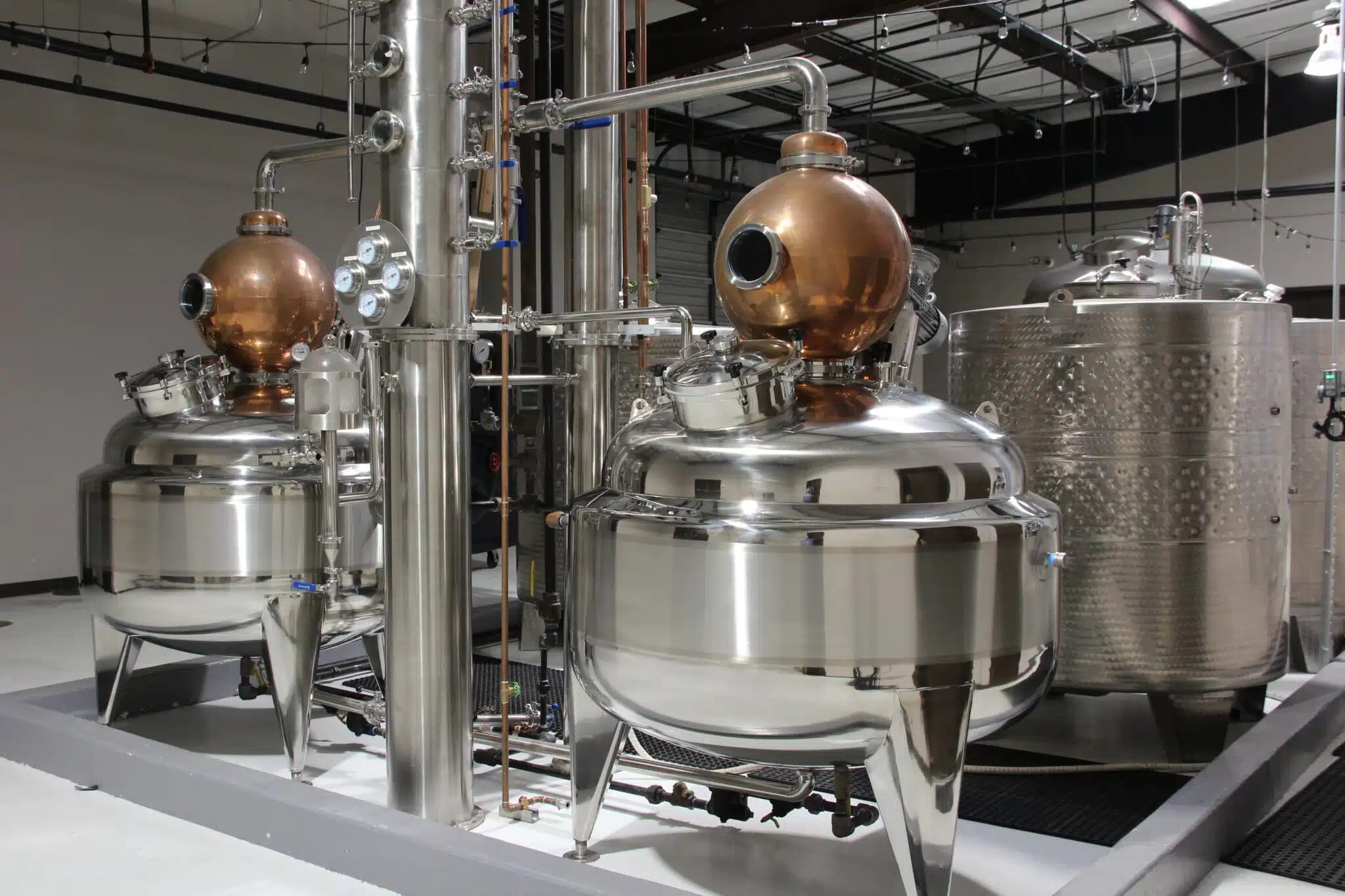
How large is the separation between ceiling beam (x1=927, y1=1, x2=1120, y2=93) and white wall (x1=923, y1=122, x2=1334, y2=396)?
263cm

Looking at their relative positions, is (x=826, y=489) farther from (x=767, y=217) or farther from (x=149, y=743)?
(x=149, y=743)

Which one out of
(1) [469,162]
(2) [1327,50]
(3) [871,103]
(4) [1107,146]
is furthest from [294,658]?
(4) [1107,146]

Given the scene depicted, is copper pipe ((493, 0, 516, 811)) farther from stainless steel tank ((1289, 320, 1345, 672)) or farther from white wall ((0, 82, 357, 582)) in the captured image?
white wall ((0, 82, 357, 582))

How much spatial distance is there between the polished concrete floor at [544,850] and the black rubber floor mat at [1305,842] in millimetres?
56

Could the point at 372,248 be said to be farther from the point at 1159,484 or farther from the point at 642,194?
the point at 1159,484

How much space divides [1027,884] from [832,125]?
32.3 ft

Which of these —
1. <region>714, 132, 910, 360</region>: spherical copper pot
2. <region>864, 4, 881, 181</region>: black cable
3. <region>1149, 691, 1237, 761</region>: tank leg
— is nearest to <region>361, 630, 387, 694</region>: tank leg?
<region>714, 132, 910, 360</region>: spherical copper pot

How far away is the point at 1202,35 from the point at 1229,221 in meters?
4.48

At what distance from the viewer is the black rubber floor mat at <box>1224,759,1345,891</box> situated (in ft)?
9.04

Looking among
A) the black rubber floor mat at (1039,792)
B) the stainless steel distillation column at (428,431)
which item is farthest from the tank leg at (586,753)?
the black rubber floor mat at (1039,792)

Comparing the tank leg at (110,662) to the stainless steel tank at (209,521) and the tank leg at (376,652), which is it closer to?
the stainless steel tank at (209,521)

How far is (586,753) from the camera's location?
2719 mm

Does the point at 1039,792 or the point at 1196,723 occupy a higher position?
the point at 1196,723

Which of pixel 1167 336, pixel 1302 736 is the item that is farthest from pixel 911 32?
pixel 1302 736
